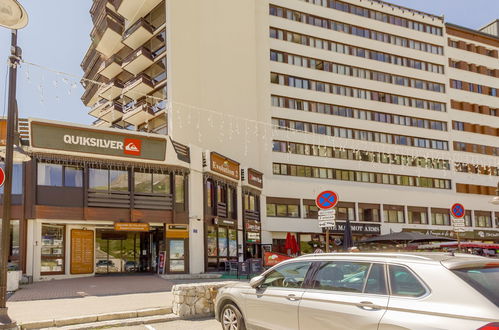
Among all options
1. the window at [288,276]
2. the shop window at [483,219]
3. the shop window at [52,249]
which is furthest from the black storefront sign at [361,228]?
the window at [288,276]

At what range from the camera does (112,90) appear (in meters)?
42.7

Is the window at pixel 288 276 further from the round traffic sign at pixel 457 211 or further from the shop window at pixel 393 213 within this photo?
the shop window at pixel 393 213

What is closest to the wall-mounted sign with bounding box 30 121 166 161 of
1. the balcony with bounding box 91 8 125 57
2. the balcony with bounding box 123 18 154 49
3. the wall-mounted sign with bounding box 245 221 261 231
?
the wall-mounted sign with bounding box 245 221 261 231

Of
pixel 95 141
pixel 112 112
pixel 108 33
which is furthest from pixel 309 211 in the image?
pixel 95 141

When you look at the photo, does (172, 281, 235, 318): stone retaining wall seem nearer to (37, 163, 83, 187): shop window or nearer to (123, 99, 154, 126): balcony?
(37, 163, 83, 187): shop window

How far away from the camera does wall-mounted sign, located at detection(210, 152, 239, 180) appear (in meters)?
26.2

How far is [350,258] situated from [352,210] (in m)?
39.1

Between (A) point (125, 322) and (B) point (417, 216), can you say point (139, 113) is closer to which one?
(B) point (417, 216)

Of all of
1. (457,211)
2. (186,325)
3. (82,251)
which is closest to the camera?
(186,325)

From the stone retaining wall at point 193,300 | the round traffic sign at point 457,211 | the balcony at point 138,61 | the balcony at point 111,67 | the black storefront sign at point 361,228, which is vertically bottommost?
the stone retaining wall at point 193,300

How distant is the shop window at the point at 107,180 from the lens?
21891 millimetres

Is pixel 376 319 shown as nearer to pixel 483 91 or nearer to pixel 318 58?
pixel 318 58

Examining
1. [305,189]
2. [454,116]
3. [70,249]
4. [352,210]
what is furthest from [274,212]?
[454,116]

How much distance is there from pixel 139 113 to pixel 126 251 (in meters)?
15.0
